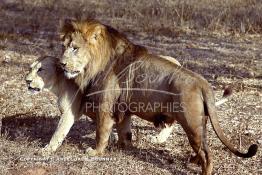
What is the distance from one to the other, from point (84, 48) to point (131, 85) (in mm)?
487

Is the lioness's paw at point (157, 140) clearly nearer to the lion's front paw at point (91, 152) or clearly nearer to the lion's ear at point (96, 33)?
the lion's front paw at point (91, 152)

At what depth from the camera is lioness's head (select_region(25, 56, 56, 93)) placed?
5082 mm

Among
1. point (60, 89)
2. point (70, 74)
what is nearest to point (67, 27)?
point (70, 74)

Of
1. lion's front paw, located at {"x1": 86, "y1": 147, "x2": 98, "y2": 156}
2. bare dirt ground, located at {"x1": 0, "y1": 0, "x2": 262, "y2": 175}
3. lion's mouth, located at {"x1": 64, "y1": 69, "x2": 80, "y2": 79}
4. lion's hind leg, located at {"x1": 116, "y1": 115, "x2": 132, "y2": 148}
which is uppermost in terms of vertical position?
lion's mouth, located at {"x1": 64, "y1": 69, "x2": 80, "y2": 79}

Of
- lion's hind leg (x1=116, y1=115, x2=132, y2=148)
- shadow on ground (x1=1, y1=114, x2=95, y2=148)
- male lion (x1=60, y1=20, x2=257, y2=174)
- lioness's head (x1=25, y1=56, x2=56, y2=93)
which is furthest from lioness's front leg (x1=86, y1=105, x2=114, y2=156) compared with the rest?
lioness's head (x1=25, y1=56, x2=56, y2=93)

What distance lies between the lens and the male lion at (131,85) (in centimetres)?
459

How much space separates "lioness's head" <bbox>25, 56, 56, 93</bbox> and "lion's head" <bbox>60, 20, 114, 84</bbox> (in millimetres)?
298

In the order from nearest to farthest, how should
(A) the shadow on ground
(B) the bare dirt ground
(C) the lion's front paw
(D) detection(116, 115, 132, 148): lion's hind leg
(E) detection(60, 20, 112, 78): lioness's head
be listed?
(E) detection(60, 20, 112, 78): lioness's head
(B) the bare dirt ground
(C) the lion's front paw
(D) detection(116, 115, 132, 148): lion's hind leg
(A) the shadow on ground

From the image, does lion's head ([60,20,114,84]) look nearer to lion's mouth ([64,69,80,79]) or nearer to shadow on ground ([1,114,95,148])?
lion's mouth ([64,69,80,79])

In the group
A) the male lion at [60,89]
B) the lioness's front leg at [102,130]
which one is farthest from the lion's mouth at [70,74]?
the lioness's front leg at [102,130]

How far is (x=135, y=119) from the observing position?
6.23 meters

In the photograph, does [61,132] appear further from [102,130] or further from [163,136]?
[163,136]

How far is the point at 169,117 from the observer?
15.6 ft

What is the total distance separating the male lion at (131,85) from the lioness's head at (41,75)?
274 mm
